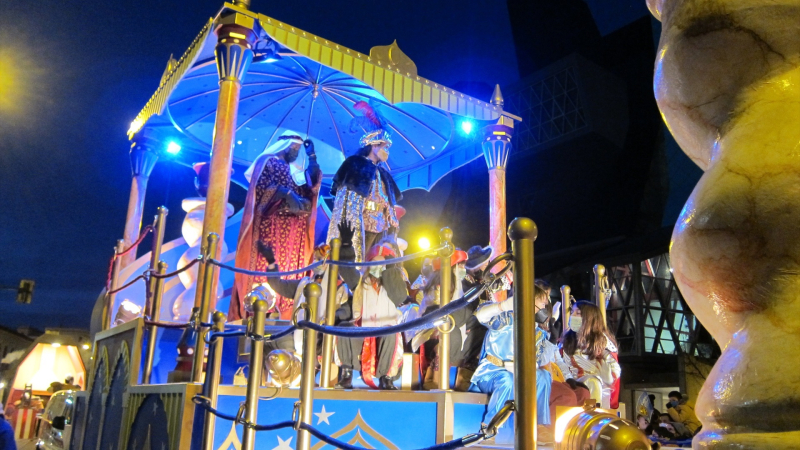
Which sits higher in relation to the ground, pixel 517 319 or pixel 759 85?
pixel 759 85

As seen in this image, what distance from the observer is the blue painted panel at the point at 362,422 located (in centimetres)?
401

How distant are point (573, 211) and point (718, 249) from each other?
12792mm

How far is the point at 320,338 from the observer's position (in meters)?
5.21

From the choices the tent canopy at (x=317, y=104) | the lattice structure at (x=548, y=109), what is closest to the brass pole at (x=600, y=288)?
the tent canopy at (x=317, y=104)

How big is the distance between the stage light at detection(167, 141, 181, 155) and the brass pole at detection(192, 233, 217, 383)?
15.5ft

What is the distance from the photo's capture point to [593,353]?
5.20 meters

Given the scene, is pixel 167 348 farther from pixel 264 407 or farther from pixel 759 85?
pixel 759 85

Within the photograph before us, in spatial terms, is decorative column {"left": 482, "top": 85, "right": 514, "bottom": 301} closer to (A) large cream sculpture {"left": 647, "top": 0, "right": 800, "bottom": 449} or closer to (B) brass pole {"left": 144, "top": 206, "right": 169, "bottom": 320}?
(B) brass pole {"left": 144, "top": 206, "right": 169, "bottom": 320}

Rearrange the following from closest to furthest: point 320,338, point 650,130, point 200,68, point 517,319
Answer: point 517,319
point 320,338
point 200,68
point 650,130

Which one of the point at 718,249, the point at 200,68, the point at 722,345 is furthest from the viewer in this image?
the point at 200,68

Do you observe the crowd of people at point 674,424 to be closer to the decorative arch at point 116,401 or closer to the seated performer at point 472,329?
the seated performer at point 472,329

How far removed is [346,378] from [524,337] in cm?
320

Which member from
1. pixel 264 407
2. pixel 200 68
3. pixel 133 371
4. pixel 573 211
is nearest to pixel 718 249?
pixel 264 407

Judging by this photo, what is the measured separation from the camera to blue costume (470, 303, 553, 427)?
167 inches
